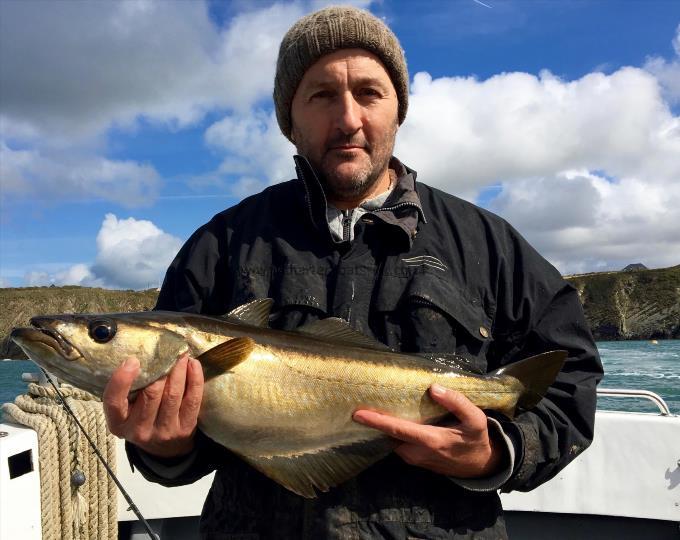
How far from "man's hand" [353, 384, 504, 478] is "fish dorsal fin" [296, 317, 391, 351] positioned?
14.8 inches

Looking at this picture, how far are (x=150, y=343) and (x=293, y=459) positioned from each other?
90 cm

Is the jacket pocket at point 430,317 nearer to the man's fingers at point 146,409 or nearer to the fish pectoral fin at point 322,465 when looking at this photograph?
the fish pectoral fin at point 322,465

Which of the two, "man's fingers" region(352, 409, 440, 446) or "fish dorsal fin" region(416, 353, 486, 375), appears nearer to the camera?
"man's fingers" region(352, 409, 440, 446)

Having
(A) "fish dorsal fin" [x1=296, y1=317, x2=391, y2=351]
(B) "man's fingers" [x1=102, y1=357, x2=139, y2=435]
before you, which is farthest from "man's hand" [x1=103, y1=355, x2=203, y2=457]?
(A) "fish dorsal fin" [x1=296, y1=317, x2=391, y2=351]

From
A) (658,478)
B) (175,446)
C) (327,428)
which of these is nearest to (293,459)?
(327,428)

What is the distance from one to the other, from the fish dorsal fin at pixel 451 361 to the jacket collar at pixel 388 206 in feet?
2.01

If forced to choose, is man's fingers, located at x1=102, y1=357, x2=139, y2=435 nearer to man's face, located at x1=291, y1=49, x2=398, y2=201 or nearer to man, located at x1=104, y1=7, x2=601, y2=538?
man, located at x1=104, y1=7, x2=601, y2=538

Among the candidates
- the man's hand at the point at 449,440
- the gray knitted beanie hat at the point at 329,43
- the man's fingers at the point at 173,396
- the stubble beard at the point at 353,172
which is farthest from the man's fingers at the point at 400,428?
the gray knitted beanie hat at the point at 329,43

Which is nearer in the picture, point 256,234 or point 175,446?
point 175,446

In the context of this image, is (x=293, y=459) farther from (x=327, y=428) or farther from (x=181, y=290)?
(x=181, y=290)

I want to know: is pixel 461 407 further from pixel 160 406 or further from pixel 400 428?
pixel 160 406

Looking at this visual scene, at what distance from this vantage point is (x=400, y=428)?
2631 mm

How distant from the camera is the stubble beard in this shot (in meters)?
3.27

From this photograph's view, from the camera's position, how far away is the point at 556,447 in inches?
111
